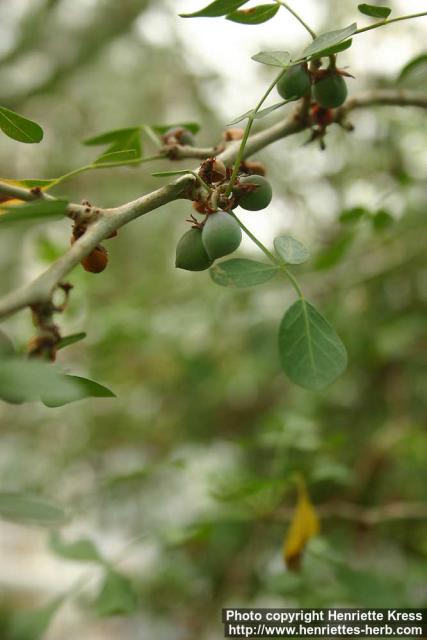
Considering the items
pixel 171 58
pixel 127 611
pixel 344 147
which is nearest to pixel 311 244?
pixel 344 147

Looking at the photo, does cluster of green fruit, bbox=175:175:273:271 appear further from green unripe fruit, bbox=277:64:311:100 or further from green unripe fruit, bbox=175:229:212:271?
→ green unripe fruit, bbox=277:64:311:100

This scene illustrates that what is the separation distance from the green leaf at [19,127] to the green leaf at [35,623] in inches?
34.8

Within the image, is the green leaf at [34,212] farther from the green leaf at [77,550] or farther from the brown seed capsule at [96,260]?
the green leaf at [77,550]

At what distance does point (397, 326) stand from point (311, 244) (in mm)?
737

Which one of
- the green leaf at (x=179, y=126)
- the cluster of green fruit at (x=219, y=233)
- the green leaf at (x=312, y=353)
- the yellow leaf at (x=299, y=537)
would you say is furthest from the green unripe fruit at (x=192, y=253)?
the yellow leaf at (x=299, y=537)

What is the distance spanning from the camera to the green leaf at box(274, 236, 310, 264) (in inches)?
21.3

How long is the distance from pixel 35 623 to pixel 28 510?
801 millimetres

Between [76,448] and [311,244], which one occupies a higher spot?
[311,244]

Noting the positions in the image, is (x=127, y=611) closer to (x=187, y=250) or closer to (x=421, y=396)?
(x=187, y=250)

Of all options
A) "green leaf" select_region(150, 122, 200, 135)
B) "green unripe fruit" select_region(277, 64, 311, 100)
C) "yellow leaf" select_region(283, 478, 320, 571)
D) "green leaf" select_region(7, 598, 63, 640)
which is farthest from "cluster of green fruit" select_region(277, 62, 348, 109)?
"green leaf" select_region(7, 598, 63, 640)

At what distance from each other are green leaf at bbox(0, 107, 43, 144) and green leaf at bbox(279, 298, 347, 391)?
30cm

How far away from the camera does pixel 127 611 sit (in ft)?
2.99

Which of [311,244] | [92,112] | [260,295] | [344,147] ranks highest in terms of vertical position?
[92,112]

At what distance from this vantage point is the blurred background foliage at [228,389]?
114 centimetres
